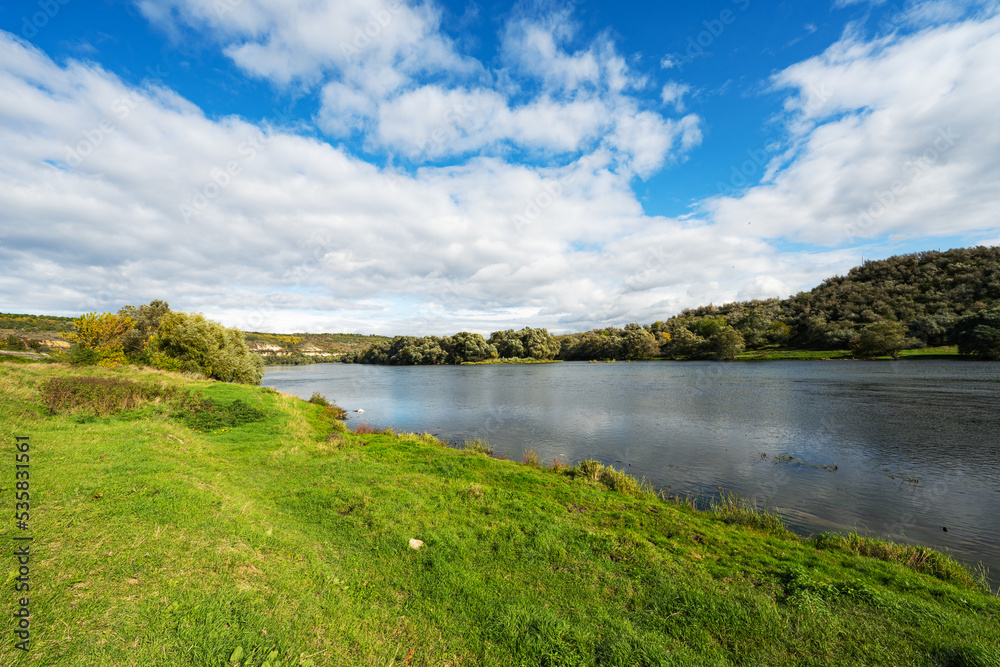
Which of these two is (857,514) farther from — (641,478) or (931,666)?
(931,666)

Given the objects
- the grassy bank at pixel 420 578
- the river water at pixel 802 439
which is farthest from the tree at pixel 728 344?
the grassy bank at pixel 420 578

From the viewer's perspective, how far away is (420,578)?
766 cm

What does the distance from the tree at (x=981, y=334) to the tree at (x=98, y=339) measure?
115 metres

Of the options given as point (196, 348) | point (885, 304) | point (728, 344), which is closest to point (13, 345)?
point (196, 348)

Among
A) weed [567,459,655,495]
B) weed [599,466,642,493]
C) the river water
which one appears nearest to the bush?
the river water

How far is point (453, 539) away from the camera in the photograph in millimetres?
9312

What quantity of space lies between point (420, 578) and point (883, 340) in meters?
103

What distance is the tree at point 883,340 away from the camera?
74.4 meters

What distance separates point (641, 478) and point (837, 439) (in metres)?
15.0

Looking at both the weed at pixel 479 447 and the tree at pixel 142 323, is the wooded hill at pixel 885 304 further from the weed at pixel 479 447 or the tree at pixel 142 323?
the tree at pixel 142 323

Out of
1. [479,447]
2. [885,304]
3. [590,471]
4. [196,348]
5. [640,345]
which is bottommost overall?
[479,447]

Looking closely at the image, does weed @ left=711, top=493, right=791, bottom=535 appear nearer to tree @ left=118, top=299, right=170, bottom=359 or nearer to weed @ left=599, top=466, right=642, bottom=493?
weed @ left=599, top=466, right=642, bottom=493

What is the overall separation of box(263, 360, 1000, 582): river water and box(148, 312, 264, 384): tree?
14.4 metres

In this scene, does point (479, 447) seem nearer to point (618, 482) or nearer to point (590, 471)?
point (590, 471)
